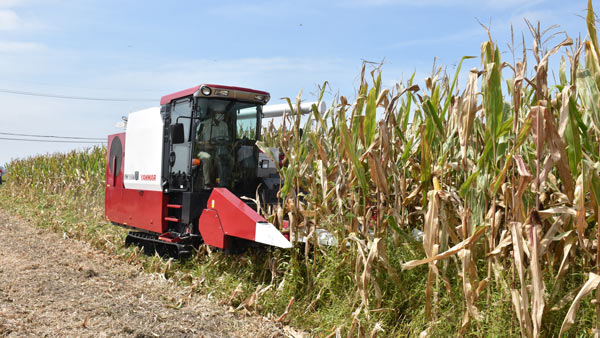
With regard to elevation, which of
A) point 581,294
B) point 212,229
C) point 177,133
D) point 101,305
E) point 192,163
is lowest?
point 101,305

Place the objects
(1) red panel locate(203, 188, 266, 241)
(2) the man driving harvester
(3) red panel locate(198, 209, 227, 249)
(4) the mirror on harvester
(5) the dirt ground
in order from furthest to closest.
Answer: (2) the man driving harvester
(4) the mirror on harvester
(3) red panel locate(198, 209, 227, 249)
(1) red panel locate(203, 188, 266, 241)
(5) the dirt ground

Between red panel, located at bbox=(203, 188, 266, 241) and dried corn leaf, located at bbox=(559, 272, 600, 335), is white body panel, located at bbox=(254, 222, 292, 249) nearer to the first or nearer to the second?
red panel, located at bbox=(203, 188, 266, 241)

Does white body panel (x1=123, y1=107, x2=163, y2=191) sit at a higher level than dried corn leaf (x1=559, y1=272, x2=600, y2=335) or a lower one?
higher

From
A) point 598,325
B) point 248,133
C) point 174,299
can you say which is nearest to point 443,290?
point 598,325

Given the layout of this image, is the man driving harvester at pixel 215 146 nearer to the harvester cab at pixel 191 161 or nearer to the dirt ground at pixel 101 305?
the harvester cab at pixel 191 161

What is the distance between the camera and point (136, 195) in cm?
712

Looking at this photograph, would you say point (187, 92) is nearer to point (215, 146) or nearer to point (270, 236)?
point (215, 146)

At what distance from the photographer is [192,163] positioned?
238 inches

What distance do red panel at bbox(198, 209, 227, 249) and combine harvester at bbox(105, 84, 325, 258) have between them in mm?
10

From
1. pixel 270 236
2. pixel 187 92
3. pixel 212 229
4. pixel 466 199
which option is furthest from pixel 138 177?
pixel 466 199

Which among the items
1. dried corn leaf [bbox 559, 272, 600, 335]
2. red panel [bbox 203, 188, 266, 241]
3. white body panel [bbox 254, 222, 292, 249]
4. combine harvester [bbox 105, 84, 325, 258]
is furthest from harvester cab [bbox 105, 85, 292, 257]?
dried corn leaf [bbox 559, 272, 600, 335]

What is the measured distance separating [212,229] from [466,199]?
2.94 metres

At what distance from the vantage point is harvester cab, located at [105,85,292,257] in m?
6.02

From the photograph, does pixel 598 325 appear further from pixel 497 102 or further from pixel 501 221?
pixel 497 102
